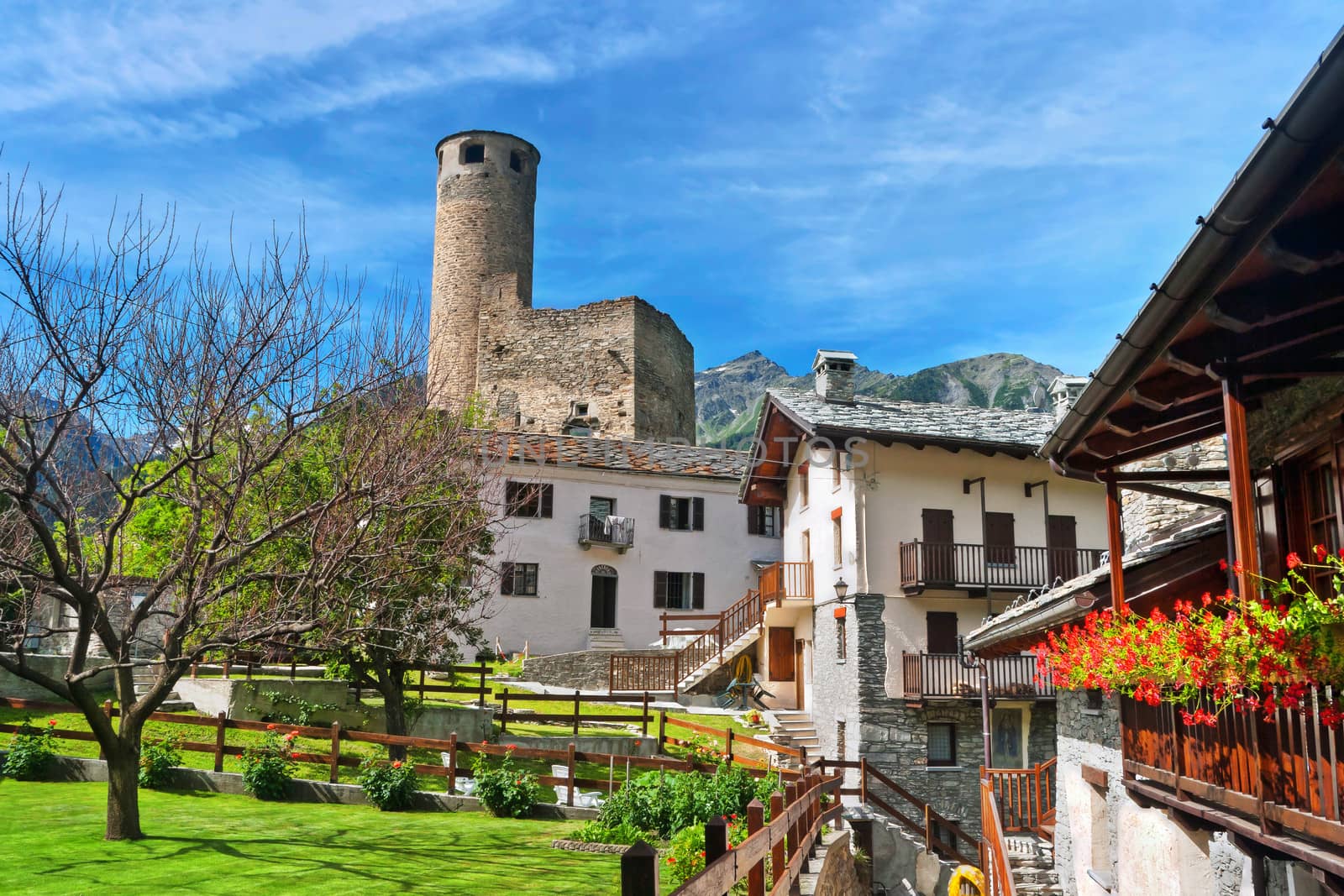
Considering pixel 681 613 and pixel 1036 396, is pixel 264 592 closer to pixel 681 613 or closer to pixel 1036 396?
pixel 681 613

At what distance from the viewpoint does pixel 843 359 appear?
26625 mm

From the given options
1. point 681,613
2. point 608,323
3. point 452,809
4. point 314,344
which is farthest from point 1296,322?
point 608,323

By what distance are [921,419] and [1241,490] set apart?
20.0 m

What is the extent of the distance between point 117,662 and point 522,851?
15.3 feet

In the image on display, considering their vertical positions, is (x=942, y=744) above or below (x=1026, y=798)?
above

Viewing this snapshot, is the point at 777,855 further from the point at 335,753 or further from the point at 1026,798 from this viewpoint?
the point at 1026,798

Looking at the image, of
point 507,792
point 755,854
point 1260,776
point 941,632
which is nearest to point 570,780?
point 507,792

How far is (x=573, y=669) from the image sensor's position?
29.6 meters

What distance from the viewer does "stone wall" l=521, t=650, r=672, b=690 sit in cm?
2925

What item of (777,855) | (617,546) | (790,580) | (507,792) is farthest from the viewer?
(617,546)

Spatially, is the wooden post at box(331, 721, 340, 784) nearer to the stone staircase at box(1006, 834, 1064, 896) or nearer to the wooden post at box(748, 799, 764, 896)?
the stone staircase at box(1006, 834, 1064, 896)

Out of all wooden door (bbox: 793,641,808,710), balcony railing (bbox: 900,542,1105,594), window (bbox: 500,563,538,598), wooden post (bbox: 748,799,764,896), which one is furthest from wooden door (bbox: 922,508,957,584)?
wooden post (bbox: 748,799,764,896)

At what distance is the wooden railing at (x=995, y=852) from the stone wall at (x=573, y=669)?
16498 millimetres

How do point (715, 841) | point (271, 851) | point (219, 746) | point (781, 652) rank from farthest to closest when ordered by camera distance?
point (781, 652)
point (219, 746)
point (271, 851)
point (715, 841)
